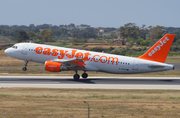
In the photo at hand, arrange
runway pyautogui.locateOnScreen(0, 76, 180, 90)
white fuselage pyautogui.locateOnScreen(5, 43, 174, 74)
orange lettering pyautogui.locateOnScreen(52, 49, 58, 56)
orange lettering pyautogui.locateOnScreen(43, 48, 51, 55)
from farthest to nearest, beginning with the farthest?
1. orange lettering pyautogui.locateOnScreen(43, 48, 51, 55)
2. orange lettering pyautogui.locateOnScreen(52, 49, 58, 56)
3. white fuselage pyautogui.locateOnScreen(5, 43, 174, 74)
4. runway pyautogui.locateOnScreen(0, 76, 180, 90)

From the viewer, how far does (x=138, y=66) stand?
121 ft

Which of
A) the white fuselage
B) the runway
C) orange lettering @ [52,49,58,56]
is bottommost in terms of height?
the runway

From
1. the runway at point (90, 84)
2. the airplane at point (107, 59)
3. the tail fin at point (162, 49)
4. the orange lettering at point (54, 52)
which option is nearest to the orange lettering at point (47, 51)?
the airplane at point (107, 59)

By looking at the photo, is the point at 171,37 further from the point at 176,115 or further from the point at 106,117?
the point at 106,117

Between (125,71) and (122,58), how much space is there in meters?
1.98

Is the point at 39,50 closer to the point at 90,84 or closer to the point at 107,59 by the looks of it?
the point at 90,84

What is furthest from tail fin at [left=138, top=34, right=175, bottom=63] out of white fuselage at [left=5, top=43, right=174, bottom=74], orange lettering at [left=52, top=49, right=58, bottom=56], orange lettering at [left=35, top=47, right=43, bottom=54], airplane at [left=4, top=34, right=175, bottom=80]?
orange lettering at [left=35, top=47, right=43, bottom=54]

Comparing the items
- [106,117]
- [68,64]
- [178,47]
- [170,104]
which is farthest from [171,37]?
[178,47]

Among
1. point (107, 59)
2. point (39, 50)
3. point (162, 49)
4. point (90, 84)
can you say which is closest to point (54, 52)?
point (39, 50)

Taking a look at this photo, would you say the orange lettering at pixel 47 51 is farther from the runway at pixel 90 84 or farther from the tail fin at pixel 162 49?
the tail fin at pixel 162 49

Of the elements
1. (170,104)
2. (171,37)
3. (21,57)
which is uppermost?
(171,37)

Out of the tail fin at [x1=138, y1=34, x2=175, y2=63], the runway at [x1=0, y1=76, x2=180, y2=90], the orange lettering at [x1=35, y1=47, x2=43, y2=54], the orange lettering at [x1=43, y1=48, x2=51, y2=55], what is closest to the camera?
the runway at [x1=0, y1=76, x2=180, y2=90]

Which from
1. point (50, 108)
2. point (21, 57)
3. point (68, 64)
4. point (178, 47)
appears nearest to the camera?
point (50, 108)

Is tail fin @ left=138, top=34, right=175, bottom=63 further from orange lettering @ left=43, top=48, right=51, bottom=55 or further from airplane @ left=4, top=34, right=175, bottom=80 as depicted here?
orange lettering @ left=43, top=48, right=51, bottom=55
